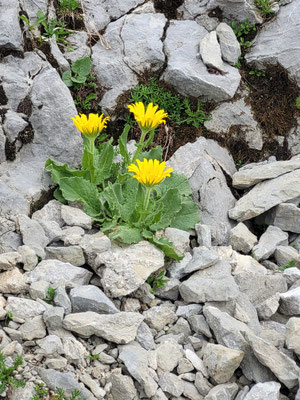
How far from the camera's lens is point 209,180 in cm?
621

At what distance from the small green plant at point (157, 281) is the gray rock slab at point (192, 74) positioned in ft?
9.78

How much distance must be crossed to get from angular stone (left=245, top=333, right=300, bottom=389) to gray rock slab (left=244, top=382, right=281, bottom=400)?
0.08 meters

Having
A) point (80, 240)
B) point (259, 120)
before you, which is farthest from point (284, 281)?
point (259, 120)

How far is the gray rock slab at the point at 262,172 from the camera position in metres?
6.17

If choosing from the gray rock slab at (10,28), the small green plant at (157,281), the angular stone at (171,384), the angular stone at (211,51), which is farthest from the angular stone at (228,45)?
the angular stone at (171,384)

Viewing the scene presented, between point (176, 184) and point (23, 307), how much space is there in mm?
2571

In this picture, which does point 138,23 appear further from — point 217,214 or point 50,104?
point 217,214

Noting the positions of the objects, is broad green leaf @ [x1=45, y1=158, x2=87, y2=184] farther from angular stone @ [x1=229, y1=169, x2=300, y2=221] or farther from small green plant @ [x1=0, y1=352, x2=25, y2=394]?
small green plant @ [x1=0, y1=352, x2=25, y2=394]

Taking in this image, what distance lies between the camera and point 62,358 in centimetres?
355

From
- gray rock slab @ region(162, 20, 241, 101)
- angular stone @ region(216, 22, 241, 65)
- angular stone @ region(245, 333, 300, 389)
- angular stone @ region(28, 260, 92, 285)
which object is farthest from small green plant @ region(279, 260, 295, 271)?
angular stone @ region(216, 22, 241, 65)

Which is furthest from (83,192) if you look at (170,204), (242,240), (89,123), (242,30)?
(242,30)

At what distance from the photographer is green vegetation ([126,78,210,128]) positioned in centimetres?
667

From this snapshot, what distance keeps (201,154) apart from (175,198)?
4.11 ft

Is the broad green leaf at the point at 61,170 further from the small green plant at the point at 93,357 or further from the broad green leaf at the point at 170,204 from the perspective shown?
the small green plant at the point at 93,357
